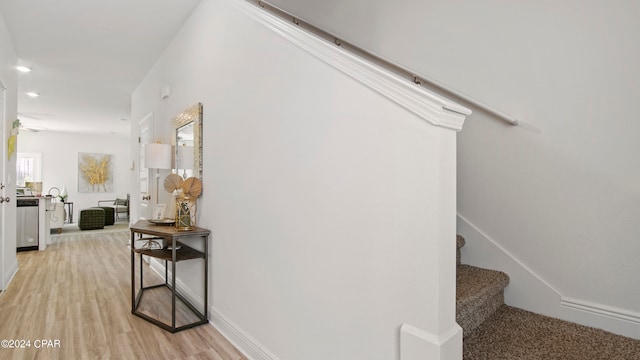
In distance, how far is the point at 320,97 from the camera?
1526mm

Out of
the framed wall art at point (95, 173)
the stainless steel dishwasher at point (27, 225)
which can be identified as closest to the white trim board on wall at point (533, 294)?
the stainless steel dishwasher at point (27, 225)

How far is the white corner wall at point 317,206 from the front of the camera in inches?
42.3

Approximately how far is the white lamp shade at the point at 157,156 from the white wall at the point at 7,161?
148 centimetres

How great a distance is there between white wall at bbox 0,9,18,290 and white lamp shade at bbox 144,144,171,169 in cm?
148

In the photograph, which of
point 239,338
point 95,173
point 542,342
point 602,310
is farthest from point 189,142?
point 95,173

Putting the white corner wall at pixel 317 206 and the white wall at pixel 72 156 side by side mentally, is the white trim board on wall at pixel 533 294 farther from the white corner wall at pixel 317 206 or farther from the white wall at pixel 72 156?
the white wall at pixel 72 156

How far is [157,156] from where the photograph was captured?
327cm

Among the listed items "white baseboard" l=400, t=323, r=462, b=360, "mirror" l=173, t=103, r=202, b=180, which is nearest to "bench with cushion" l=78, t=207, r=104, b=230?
"mirror" l=173, t=103, r=202, b=180

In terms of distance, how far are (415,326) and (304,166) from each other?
87cm

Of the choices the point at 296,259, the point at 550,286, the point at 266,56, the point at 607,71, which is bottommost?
the point at 550,286

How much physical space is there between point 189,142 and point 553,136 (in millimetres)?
2781

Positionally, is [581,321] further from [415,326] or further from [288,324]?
[288,324]

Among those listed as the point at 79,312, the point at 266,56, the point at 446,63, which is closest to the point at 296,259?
the point at 266,56

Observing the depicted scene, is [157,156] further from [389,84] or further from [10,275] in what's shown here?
[389,84]
